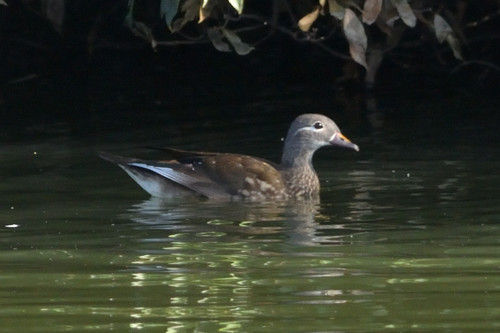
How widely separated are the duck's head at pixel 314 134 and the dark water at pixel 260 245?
1.00ft

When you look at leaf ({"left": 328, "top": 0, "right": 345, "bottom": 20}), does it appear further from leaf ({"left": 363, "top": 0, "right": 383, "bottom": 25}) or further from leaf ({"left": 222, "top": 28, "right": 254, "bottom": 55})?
leaf ({"left": 222, "top": 28, "right": 254, "bottom": 55})

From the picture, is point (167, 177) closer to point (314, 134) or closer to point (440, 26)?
point (314, 134)

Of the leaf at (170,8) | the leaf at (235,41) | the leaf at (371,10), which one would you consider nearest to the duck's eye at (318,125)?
the leaf at (235,41)

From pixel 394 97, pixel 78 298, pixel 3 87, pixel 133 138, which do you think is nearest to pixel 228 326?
pixel 78 298

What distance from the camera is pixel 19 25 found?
2162cm

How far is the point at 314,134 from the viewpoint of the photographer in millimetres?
12773

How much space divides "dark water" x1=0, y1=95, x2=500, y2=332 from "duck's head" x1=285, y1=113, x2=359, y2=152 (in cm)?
31

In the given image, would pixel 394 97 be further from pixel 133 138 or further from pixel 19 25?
pixel 19 25

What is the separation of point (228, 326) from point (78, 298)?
40.1 inches

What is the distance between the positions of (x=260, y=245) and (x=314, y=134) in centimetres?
347

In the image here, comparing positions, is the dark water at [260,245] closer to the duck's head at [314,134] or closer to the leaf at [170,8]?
the duck's head at [314,134]

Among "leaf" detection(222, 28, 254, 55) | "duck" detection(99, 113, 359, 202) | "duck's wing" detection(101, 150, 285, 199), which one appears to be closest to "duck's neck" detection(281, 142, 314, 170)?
"duck" detection(99, 113, 359, 202)

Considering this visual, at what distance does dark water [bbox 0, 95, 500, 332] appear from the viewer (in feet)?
23.7

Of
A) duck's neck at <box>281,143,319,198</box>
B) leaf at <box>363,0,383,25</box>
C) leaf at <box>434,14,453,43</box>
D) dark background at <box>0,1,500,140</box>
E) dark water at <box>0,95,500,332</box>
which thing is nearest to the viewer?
dark water at <box>0,95,500,332</box>
